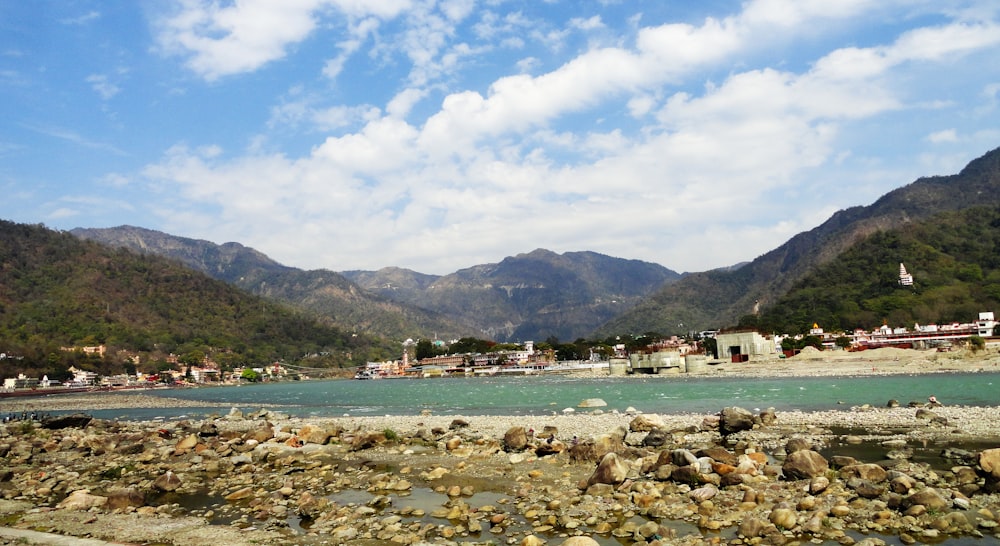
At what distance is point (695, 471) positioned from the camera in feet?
40.3

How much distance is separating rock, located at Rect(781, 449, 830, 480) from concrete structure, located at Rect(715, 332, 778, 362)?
96063 mm

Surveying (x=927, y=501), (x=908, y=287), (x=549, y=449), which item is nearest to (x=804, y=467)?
(x=927, y=501)

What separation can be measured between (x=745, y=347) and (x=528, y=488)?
331 feet

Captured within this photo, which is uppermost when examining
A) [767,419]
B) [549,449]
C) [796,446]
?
[549,449]

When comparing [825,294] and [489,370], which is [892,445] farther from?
[825,294]

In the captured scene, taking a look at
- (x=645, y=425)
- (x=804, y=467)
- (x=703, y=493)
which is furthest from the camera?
(x=645, y=425)

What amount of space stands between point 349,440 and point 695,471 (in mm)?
13055

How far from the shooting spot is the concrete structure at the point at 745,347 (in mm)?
102562

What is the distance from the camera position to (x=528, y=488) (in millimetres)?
12742

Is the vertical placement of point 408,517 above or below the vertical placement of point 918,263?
below

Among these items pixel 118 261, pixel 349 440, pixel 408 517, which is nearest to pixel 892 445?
pixel 408 517

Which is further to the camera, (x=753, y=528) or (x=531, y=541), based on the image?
(x=753, y=528)

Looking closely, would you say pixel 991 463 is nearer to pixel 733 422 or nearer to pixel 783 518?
pixel 783 518

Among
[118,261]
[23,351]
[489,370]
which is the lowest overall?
[489,370]
